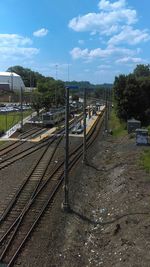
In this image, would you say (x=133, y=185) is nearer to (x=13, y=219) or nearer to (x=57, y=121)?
(x=13, y=219)

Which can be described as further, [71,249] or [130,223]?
[130,223]

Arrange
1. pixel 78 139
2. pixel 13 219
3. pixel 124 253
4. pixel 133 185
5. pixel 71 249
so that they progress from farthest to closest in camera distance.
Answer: pixel 78 139 → pixel 133 185 → pixel 13 219 → pixel 71 249 → pixel 124 253

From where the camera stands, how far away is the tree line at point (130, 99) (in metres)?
77.8

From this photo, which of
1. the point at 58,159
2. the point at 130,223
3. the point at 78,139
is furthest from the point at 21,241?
the point at 78,139

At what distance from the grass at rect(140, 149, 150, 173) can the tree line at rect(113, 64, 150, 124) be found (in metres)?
32.5

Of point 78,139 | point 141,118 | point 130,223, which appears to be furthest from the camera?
point 141,118

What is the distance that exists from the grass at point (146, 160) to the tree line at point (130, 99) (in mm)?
32480

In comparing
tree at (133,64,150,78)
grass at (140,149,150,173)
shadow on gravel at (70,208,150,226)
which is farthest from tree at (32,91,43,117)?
tree at (133,64,150,78)

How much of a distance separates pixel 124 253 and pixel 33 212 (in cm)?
805

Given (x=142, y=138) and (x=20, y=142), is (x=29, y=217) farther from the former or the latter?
(x=20, y=142)

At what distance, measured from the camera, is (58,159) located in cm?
4472

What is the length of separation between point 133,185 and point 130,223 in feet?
25.6

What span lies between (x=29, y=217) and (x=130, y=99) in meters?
55.7

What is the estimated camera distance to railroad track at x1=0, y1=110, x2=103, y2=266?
1950 centimetres
